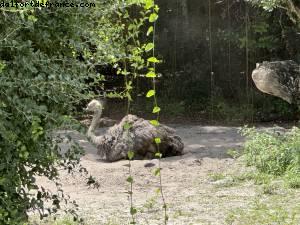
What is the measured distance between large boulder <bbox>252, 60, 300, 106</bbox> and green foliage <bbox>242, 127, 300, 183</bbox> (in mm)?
996

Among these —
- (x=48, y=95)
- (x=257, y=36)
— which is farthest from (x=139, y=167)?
(x=257, y=36)

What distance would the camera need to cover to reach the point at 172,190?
21.9 feet

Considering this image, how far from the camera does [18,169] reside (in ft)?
10.8

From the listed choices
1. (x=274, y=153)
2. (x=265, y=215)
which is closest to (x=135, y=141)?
(x=274, y=153)

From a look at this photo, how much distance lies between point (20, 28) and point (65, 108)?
0.54 meters

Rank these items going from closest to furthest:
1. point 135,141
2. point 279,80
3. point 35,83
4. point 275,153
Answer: point 35,83 → point 275,153 → point 135,141 → point 279,80

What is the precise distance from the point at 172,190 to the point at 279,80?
9.60 feet

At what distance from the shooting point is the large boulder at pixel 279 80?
871 centimetres

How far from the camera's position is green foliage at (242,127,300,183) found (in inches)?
269

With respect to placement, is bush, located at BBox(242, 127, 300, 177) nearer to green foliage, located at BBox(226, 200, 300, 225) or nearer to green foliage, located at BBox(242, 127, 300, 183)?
green foliage, located at BBox(242, 127, 300, 183)

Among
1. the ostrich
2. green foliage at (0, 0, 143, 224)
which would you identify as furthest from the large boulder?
green foliage at (0, 0, 143, 224)

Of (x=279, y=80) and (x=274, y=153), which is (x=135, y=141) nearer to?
(x=274, y=153)

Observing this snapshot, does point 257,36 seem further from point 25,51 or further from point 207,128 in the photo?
point 25,51

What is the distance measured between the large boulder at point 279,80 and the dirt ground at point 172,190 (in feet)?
3.58
